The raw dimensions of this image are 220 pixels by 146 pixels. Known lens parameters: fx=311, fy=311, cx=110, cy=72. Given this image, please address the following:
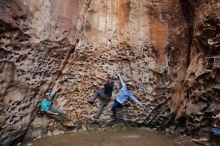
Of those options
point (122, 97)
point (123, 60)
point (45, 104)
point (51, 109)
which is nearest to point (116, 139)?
point (122, 97)

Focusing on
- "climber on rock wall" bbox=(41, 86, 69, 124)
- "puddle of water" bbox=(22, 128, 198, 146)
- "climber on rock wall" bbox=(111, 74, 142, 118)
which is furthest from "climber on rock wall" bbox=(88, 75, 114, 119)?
"climber on rock wall" bbox=(41, 86, 69, 124)

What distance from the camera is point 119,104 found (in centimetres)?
888

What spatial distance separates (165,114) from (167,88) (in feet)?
2.47

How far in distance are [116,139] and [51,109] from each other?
6.18 ft

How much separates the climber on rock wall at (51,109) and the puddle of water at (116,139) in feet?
1.62

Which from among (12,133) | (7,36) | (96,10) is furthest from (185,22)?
(12,133)

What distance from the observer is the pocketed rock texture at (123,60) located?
7.46 meters

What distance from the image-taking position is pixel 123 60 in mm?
9141

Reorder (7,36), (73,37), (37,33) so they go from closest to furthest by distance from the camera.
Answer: (7,36) < (37,33) < (73,37)

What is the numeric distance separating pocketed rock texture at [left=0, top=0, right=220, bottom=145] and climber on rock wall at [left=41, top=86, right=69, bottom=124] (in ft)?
0.45

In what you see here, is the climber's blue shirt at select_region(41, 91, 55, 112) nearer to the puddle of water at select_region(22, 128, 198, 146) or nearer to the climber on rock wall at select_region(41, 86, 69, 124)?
the climber on rock wall at select_region(41, 86, 69, 124)

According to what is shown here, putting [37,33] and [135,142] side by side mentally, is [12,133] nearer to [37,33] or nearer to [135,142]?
[37,33]

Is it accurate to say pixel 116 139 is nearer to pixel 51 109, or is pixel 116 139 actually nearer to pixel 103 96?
pixel 103 96

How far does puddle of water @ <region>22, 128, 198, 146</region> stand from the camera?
7.47 meters
